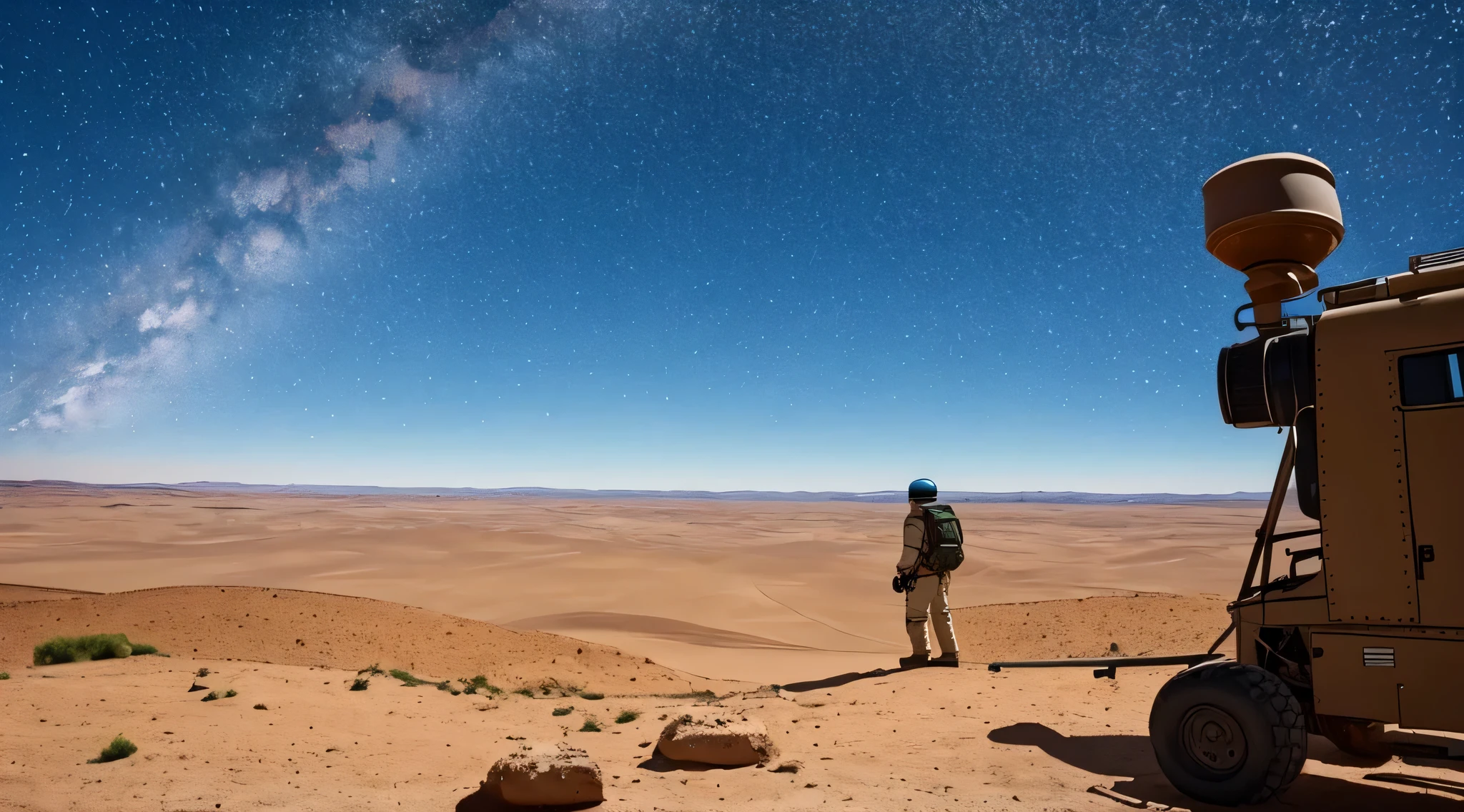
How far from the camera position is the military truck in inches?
172

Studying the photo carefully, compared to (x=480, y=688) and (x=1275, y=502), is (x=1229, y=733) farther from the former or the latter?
(x=480, y=688)

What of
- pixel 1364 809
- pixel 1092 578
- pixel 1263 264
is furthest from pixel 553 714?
pixel 1092 578

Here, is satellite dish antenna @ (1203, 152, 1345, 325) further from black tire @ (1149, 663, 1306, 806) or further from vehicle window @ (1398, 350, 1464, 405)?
black tire @ (1149, 663, 1306, 806)

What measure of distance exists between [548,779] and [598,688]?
6875 millimetres

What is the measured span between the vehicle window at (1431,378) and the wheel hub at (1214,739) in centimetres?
222

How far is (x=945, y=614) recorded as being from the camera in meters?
10.3

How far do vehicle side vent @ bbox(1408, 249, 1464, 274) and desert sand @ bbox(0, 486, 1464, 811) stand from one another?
341 cm

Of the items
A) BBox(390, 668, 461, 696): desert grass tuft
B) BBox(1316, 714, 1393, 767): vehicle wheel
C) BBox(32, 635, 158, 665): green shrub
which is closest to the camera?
BBox(1316, 714, 1393, 767): vehicle wheel

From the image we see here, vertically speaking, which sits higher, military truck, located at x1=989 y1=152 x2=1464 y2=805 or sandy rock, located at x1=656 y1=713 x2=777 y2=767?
military truck, located at x1=989 y1=152 x2=1464 y2=805

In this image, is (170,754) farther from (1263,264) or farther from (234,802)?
(1263,264)

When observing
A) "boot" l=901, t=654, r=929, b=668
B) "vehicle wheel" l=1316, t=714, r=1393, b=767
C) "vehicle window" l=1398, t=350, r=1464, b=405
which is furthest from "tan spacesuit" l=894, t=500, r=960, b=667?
"vehicle window" l=1398, t=350, r=1464, b=405

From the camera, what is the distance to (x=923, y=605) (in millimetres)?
10344

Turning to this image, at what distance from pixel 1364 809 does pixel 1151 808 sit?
127 centimetres

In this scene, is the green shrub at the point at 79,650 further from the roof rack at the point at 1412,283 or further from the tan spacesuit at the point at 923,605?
the roof rack at the point at 1412,283
